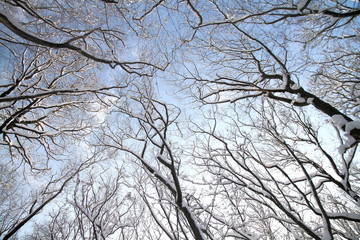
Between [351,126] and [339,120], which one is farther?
[339,120]

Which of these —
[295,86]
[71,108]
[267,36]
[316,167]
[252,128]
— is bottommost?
[316,167]

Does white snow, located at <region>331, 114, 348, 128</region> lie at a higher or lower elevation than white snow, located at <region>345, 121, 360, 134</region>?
higher

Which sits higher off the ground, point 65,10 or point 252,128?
point 65,10

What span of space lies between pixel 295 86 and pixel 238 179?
337cm

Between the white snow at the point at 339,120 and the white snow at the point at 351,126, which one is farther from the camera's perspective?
the white snow at the point at 339,120

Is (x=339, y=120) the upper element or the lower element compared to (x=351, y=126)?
upper

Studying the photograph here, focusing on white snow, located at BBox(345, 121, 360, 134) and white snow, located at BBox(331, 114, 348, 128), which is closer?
white snow, located at BBox(345, 121, 360, 134)

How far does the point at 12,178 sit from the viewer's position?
29.6 feet

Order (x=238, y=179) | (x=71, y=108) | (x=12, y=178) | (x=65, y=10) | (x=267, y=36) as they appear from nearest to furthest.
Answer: (x=65, y=10) → (x=267, y=36) → (x=238, y=179) → (x=71, y=108) → (x=12, y=178)

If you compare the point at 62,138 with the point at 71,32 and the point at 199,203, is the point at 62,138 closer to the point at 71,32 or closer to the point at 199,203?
the point at 71,32

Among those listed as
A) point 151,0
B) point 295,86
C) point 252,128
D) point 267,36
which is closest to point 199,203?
point 252,128

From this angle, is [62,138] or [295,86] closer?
[295,86]

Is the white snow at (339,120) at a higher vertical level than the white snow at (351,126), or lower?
higher

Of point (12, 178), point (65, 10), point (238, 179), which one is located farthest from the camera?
point (12, 178)
